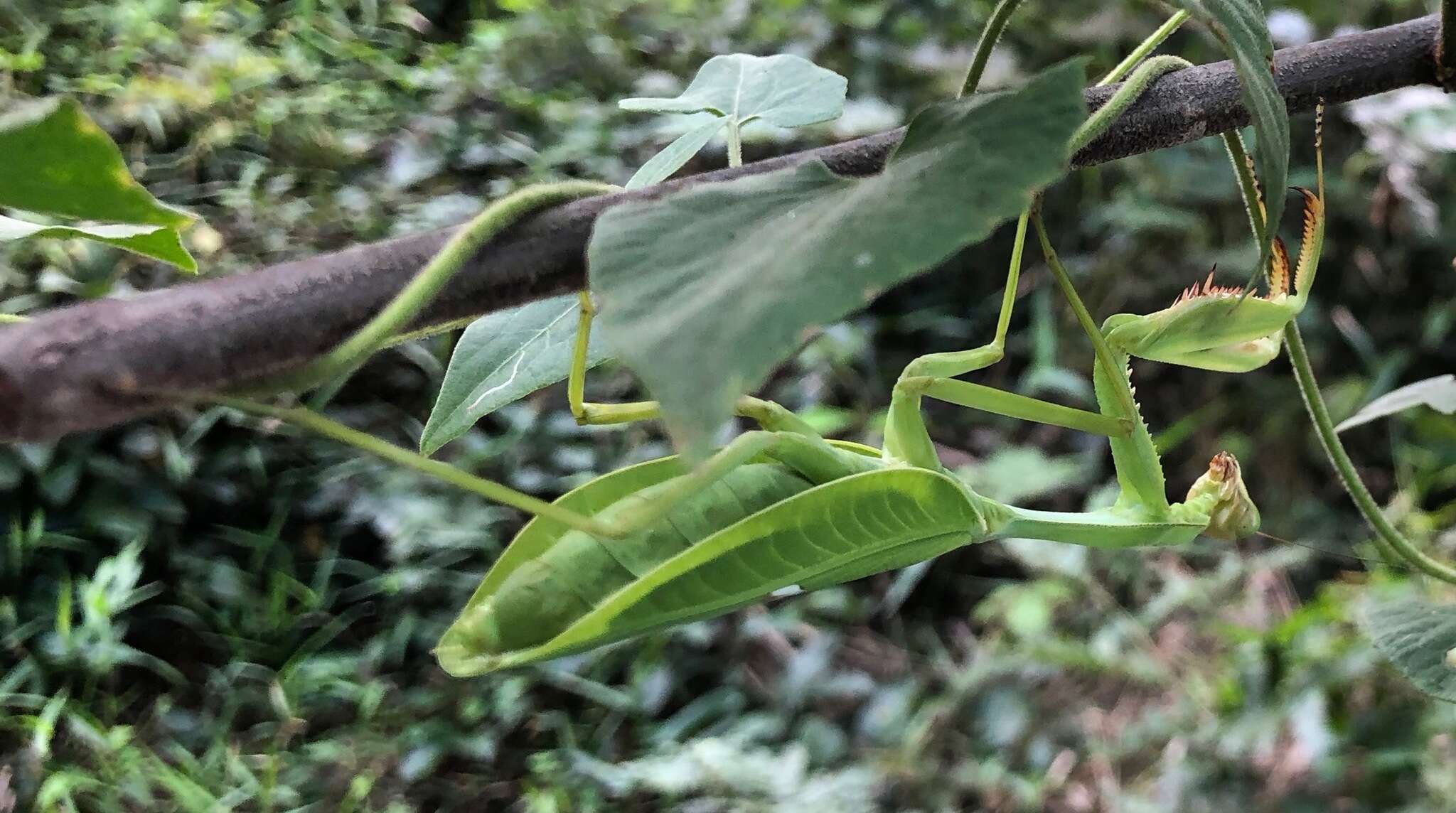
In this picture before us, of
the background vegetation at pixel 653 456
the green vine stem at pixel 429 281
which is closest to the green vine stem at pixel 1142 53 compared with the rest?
the green vine stem at pixel 429 281

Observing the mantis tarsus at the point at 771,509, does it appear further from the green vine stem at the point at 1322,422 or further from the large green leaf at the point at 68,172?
the large green leaf at the point at 68,172

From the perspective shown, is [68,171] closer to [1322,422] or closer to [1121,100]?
[1121,100]

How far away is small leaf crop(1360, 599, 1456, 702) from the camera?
47 centimetres

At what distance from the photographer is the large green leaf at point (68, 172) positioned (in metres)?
0.24

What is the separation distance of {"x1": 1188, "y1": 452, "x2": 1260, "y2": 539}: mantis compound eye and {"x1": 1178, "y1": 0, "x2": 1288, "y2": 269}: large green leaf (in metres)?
0.29

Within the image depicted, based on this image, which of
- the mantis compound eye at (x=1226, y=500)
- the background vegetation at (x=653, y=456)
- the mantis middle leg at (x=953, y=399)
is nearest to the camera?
the mantis middle leg at (x=953, y=399)

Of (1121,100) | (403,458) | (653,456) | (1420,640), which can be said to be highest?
(1121,100)

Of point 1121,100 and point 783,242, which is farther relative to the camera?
Answer: point 1121,100

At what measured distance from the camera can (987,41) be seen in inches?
13.6

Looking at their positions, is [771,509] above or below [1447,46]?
below

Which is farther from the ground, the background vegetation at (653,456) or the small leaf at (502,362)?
the small leaf at (502,362)

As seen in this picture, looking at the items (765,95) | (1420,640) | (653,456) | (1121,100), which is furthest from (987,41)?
(653,456)

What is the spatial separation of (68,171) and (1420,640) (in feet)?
2.07

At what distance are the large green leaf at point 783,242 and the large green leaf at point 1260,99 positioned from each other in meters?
0.04
